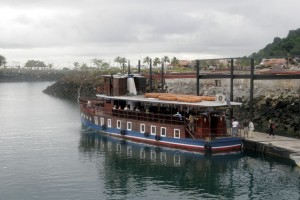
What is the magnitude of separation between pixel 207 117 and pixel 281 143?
6.91 m

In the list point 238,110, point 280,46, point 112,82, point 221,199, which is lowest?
point 221,199

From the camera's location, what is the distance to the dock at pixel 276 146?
117 ft

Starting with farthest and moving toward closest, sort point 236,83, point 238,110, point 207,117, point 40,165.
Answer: point 236,83 → point 238,110 → point 207,117 → point 40,165

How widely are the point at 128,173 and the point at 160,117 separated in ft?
36.3

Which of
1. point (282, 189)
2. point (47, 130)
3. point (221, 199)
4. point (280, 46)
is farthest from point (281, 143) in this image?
point (280, 46)

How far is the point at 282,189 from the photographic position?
97.1ft

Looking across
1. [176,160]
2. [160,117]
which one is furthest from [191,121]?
[160,117]

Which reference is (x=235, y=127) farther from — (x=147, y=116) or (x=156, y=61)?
(x=156, y=61)

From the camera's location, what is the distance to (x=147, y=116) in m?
45.8

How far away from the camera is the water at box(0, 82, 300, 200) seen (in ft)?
96.4

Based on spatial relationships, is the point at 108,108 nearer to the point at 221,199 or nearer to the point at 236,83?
the point at 236,83

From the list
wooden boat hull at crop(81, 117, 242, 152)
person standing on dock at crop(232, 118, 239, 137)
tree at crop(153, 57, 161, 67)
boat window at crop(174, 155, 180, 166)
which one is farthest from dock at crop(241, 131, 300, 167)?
tree at crop(153, 57, 161, 67)

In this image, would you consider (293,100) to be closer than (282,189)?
No

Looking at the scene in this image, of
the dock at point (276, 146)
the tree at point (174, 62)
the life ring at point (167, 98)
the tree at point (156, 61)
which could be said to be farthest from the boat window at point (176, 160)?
the tree at point (156, 61)
